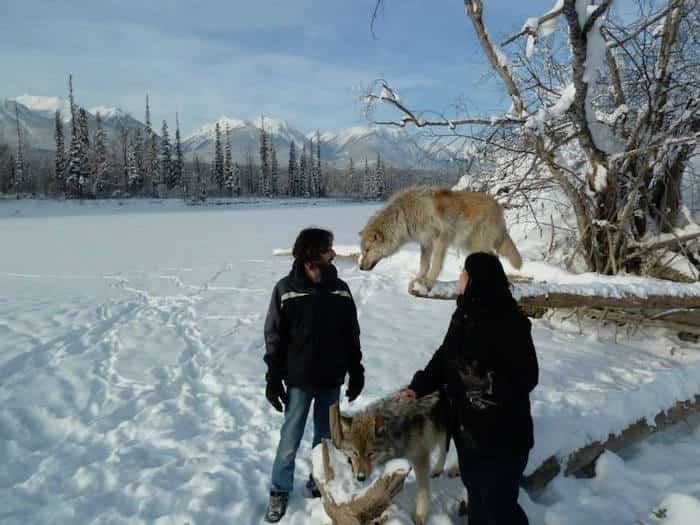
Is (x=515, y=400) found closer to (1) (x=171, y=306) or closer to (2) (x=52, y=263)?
(1) (x=171, y=306)

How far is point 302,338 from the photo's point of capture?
12.5 feet

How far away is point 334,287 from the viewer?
3906mm

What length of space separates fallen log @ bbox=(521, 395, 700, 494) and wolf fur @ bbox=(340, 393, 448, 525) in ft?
2.78

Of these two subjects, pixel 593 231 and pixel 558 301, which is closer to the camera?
pixel 558 301

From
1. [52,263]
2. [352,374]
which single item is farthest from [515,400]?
[52,263]

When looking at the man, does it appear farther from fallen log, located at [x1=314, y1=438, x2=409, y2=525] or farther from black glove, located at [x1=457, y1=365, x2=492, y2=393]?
black glove, located at [x1=457, y1=365, x2=492, y2=393]

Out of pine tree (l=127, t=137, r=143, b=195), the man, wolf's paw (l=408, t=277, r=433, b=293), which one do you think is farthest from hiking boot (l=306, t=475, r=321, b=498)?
pine tree (l=127, t=137, r=143, b=195)

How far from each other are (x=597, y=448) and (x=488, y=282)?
2.50 m

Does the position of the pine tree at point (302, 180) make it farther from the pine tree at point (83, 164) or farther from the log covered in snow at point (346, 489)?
the log covered in snow at point (346, 489)

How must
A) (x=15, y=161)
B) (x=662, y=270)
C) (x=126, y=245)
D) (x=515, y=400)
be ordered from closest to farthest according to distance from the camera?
1. (x=515, y=400)
2. (x=662, y=270)
3. (x=126, y=245)
4. (x=15, y=161)

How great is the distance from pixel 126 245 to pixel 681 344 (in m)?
21.6

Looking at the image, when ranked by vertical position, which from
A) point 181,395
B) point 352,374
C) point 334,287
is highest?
point 334,287

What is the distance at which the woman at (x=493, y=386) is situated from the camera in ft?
9.66

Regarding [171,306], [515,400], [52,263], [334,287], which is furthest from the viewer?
[52,263]
